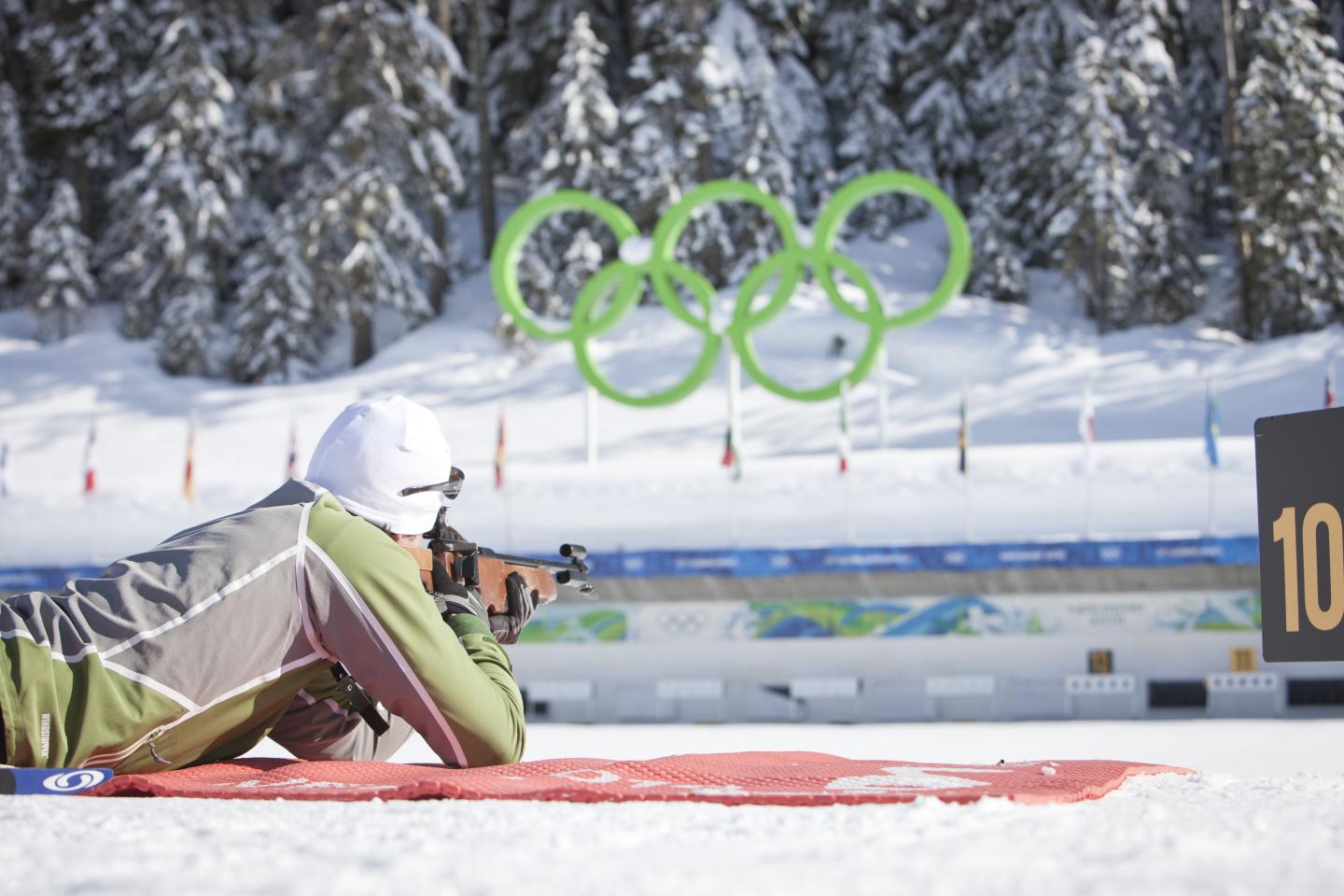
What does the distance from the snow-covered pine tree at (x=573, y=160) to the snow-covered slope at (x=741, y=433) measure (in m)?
1.53

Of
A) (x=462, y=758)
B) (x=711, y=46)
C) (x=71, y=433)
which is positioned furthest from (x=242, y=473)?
(x=462, y=758)

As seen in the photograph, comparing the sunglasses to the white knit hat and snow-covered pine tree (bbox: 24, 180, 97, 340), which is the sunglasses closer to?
the white knit hat

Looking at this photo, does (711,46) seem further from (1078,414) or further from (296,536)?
(296,536)

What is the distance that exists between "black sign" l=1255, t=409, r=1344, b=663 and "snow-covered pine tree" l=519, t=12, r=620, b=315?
1015 inches

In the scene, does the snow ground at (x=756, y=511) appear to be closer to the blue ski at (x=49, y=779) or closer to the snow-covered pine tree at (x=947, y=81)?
the blue ski at (x=49, y=779)

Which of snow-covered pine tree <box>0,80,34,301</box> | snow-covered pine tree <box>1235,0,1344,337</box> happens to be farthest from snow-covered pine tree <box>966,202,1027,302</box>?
snow-covered pine tree <box>0,80,34,301</box>

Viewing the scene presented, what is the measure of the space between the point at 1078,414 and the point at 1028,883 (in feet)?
79.6

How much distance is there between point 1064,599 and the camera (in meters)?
13.4

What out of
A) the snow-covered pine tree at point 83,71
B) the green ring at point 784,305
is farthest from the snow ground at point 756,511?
the snow-covered pine tree at point 83,71

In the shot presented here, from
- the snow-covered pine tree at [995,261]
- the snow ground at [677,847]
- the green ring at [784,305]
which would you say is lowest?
the snow ground at [677,847]

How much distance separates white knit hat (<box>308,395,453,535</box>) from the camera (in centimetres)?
283

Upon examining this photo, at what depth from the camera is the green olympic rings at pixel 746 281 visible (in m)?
19.4

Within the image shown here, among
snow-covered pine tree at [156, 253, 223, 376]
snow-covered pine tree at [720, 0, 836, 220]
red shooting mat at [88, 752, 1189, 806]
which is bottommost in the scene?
red shooting mat at [88, 752, 1189, 806]

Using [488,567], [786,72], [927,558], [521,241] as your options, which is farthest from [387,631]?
[786,72]
